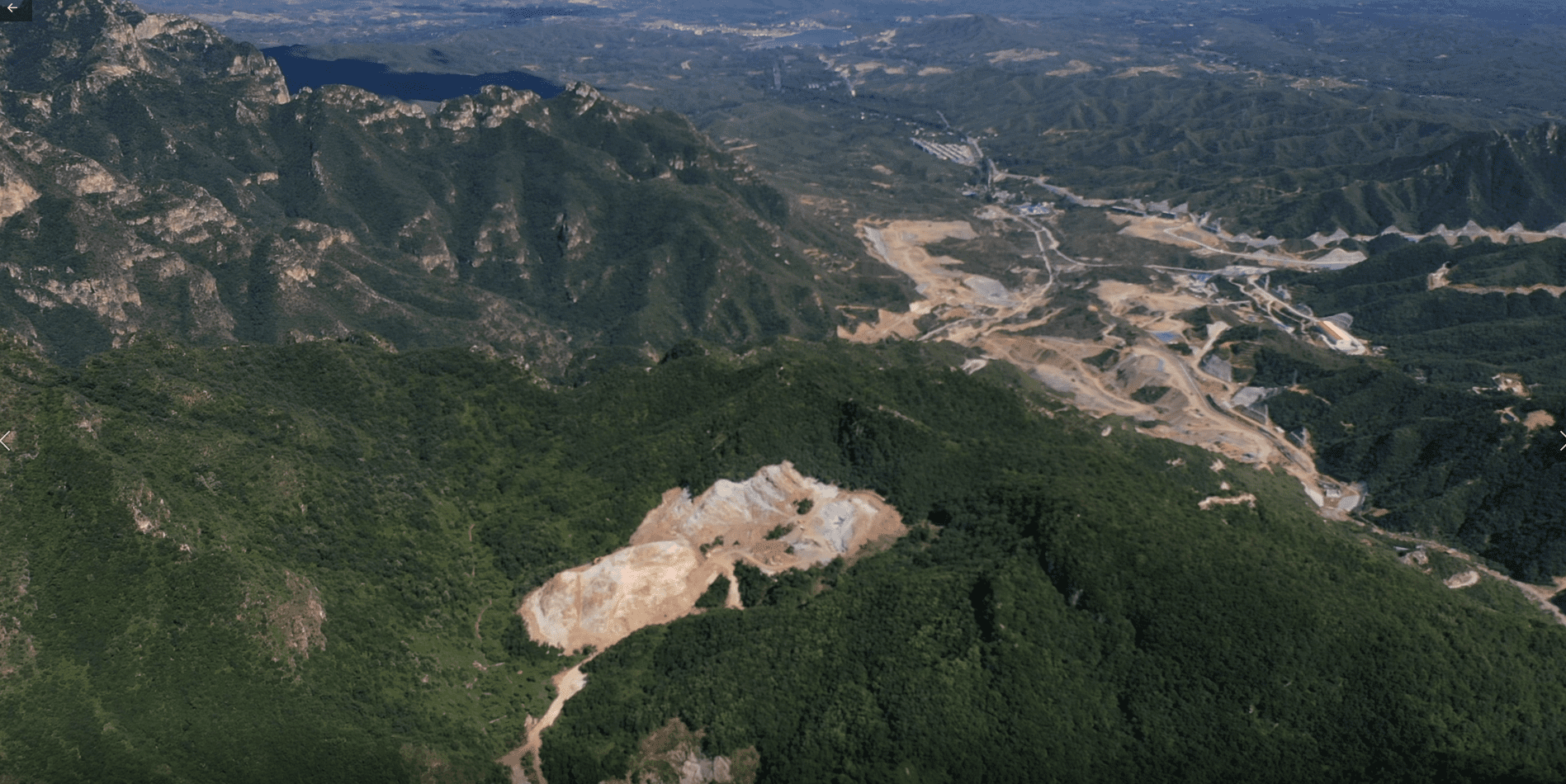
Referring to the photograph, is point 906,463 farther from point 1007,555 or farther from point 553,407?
point 553,407

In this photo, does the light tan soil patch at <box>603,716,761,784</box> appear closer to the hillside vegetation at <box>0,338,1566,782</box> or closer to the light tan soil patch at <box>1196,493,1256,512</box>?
the hillside vegetation at <box>0,338,1566,782</box>

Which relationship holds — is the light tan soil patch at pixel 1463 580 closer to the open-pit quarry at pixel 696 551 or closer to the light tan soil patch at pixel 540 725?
the open-pit quarry at pixel 696 551

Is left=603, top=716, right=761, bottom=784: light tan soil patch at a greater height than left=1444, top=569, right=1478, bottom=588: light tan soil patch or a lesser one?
lesser

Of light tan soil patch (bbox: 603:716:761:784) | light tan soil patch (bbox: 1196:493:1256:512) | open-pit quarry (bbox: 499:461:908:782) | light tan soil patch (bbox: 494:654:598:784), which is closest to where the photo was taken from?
light tan soil patch (bbox: 603:716:761:784)

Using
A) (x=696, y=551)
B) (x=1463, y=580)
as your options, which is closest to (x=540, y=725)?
(x=696, y=551)

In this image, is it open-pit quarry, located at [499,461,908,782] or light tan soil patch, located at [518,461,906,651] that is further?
light tan soil patch, located at [518,461,906,651]

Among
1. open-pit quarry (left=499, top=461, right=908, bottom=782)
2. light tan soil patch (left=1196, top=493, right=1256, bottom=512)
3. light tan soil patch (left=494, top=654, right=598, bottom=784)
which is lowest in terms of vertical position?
light tan soil patch (left=494, top=654, right=598, bottom=784)

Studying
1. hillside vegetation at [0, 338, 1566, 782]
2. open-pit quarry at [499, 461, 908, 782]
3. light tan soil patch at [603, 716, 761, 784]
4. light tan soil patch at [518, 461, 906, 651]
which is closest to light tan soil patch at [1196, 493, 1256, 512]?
hillside vegetation at [0, 338, 1566, 782]

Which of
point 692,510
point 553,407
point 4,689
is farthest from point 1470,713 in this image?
point 4,689
